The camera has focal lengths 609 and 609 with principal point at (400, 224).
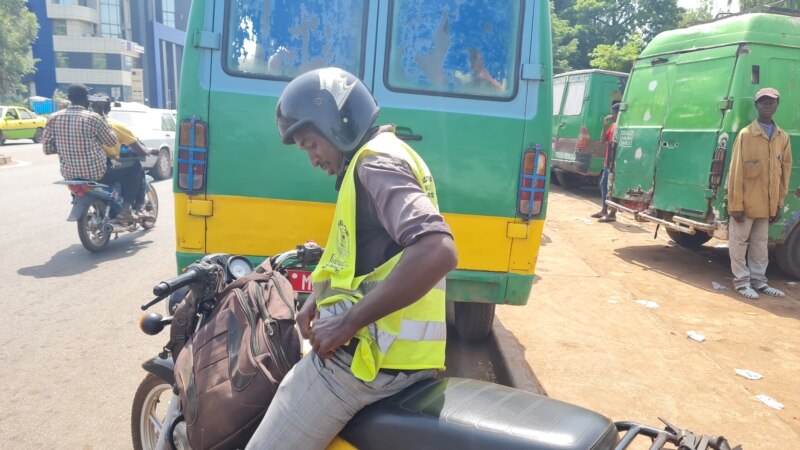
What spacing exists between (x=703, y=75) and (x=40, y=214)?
924 cm

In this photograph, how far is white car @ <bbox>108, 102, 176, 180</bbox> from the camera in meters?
14.0

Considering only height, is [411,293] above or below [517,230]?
above

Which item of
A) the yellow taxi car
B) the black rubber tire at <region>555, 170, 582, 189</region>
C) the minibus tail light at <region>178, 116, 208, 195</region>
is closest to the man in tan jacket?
the minibus tail light at <region>178, 116, 208, 195</region>

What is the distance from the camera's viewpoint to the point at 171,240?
7914mm

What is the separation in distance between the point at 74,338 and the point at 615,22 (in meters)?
29.3

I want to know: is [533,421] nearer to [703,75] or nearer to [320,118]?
[320,118]

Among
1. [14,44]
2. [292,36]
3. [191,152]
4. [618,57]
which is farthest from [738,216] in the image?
[14,44]

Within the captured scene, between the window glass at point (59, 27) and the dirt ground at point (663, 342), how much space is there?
58.9 metres

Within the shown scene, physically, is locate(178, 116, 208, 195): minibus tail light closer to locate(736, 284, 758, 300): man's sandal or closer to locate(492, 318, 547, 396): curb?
locate(492, 318, 547, 396): curb

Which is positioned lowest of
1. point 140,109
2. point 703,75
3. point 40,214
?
point 40,214

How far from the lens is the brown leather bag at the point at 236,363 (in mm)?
1859

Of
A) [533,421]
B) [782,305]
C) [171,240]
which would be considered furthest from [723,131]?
[171,240]

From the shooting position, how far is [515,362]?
4.29 metres

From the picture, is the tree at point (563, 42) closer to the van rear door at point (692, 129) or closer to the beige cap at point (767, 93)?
the van rear door at point (692, 129)
